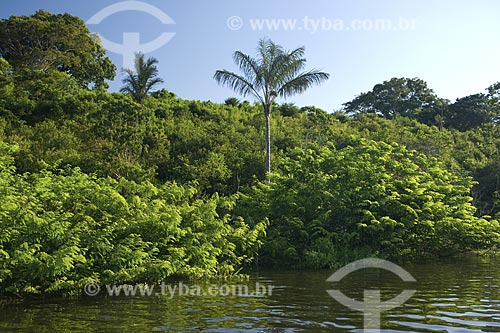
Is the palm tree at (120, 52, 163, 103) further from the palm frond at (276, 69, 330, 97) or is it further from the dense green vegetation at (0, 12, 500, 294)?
the palm frond at (276, 69, 330, 97)

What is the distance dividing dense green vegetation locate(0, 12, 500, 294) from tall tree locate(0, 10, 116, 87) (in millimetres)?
362

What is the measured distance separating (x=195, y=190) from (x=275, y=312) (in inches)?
343

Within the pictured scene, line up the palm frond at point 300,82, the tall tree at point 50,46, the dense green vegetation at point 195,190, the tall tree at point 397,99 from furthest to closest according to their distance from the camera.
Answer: the tall tree at point 397,99 < the tall tree at point 50,46 < the palm frond at point 300,82 < the dense green vegetation at point 195,190

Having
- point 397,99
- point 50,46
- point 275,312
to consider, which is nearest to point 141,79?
point 50,46

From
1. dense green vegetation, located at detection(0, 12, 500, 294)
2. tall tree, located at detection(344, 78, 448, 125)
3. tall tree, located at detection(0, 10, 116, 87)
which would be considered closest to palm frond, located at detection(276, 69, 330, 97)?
dense green vegetation, located at detection(0, 12, 500, 294)

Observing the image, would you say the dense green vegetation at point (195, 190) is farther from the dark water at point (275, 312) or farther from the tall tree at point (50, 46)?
the dark water at point (275, 312)

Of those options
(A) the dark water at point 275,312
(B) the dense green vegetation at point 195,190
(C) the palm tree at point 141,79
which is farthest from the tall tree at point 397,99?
(A) the dark water at point 275,312

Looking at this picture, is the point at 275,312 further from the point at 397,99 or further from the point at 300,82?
the point at 397,99

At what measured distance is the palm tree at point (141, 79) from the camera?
36.1 metres

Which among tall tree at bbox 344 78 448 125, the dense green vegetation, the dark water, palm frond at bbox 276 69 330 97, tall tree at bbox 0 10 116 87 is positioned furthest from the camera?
tall tree at bbox 344 78 448 125

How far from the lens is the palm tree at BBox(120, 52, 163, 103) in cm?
3612

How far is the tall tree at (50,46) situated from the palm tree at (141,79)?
8.02m

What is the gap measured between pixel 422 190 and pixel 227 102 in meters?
30.6

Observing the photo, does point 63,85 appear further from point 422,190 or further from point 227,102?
point 422,190
